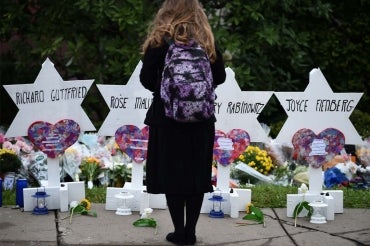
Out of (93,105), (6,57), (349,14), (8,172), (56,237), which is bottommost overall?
(56,237)

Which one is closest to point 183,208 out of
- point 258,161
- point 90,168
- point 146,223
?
point 146,223

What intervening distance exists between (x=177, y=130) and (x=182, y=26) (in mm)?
657

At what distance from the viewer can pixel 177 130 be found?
488 centimetres

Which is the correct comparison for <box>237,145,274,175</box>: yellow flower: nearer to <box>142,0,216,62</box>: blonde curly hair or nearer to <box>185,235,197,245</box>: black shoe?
<box>185,235,197,245</box>: black shoe

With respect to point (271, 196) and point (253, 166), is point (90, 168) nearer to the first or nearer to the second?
point (253, 166)

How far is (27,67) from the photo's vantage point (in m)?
9.02

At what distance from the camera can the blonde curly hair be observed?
4.84 meters

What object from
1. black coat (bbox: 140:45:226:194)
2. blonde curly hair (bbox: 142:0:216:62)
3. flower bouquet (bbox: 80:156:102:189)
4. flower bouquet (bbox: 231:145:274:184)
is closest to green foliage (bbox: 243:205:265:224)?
black coat (bbox: 140:45:226:194)

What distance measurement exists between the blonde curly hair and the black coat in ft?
0.28

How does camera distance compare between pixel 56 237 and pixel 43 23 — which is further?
pixel 43 23

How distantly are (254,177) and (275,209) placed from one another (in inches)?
42.1

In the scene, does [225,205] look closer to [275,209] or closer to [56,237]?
[275,209]

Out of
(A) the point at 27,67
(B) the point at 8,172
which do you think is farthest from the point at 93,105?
(B) the point at 8,172

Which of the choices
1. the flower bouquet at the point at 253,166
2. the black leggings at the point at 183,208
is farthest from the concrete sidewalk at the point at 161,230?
the flower bouquet at the point at 253,166
